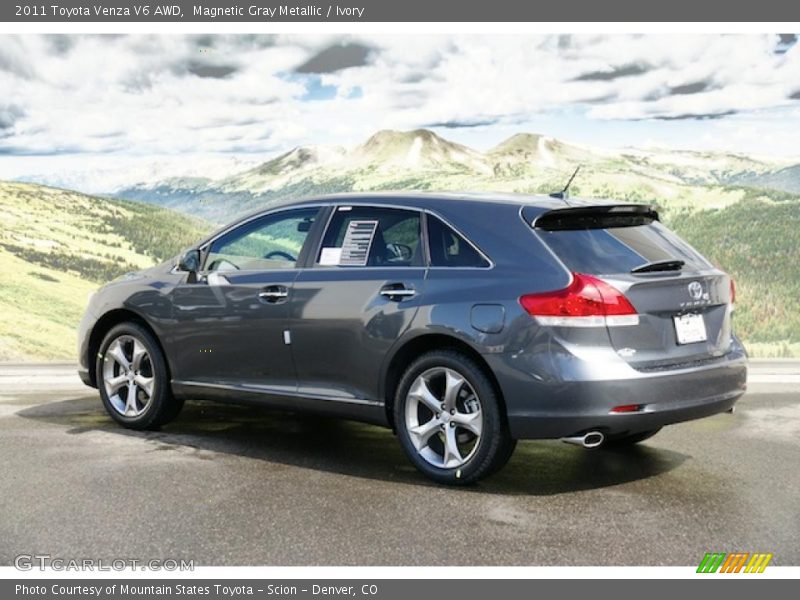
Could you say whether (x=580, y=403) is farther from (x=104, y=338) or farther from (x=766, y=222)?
(x=766, y=222)

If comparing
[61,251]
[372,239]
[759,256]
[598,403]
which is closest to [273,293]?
[372,239]

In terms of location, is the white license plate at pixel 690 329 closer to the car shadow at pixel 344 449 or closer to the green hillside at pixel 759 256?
the car shadow at pixel 344 449

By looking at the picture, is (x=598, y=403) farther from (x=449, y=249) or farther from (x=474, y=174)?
(x=474, y=174)

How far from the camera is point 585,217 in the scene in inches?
263

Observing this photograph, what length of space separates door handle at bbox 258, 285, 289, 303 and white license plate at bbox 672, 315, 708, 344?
2.46m

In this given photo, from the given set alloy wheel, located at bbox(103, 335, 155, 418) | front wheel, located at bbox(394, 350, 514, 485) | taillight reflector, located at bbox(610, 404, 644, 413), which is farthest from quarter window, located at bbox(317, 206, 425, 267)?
alloy wheel, located at bbox(103, 335, 155, 418)

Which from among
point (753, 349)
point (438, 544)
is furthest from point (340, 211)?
point (753, 349)

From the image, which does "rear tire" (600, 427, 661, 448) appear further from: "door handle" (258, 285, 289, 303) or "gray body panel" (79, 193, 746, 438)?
"door handle" (258, 285, 289, 303)

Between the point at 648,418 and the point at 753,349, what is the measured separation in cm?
1482

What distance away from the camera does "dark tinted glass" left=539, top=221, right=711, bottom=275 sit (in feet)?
20.9

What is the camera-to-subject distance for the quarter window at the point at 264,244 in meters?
7.69

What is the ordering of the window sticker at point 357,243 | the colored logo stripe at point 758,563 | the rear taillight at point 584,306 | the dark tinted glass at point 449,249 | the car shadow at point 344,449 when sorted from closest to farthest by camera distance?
the colored logo stripe at point 758,563
the rear taillight at point 584,306
the dark tinted glass at point 449,249
the car shadow at point 344,449
the window sticker at point 357,243

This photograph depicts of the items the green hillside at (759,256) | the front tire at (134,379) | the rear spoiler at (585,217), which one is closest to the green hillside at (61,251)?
the front tire at (134,379)

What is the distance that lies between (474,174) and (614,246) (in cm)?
2928
